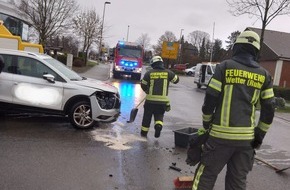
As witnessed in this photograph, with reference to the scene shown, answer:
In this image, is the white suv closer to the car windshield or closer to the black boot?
the car windshield

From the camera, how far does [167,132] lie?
1034 centimetres

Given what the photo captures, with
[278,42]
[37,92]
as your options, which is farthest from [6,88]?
[278,42]

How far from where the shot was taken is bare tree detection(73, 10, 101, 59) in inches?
1850

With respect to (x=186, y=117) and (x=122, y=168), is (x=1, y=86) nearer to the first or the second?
(x=122, y=168)

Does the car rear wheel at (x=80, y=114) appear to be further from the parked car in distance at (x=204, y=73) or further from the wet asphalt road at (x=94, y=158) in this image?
the parked car in distance at (x=204, y=73)

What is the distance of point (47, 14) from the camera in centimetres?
3116

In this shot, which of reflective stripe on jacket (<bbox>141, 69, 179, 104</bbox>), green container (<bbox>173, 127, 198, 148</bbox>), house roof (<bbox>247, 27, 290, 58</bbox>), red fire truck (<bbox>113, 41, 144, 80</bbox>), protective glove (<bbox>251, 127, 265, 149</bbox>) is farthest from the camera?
house roof (<bbox>247, 27, 290, 58</bbox>)

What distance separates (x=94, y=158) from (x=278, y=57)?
41704 mm

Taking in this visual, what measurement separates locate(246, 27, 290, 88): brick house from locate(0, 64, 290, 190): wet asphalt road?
37.0m

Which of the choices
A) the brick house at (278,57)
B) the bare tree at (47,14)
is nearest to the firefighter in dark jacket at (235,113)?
the bare tree at (47,14)

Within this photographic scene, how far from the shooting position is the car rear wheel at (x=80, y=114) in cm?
Result: 935

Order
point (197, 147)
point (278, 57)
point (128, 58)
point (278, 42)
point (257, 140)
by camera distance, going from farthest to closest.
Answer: point (278, 42), point (278, 57), point (128, 58), point (197, 147), point (257, 140)

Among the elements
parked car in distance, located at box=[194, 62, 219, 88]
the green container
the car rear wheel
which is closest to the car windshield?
the car rear wheel

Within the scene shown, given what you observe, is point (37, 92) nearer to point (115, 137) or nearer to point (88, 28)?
point (115, 137)
